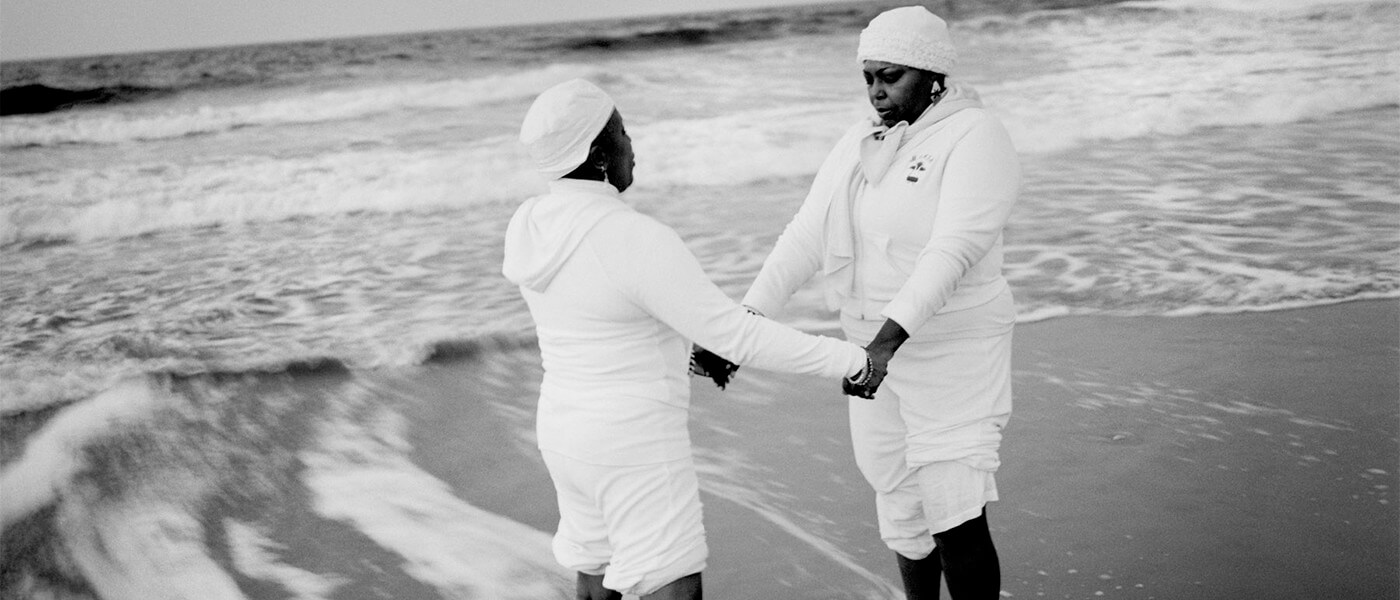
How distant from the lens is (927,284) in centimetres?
227

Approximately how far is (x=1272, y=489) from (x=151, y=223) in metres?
7.74

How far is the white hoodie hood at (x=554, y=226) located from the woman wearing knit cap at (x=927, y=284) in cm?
61

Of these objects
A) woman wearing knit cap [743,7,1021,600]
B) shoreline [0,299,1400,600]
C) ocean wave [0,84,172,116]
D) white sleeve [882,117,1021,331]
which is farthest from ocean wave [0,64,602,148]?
white sleeve [882,117,1021,331]

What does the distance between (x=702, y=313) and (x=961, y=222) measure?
1.84 ft

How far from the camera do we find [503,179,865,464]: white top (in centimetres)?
203

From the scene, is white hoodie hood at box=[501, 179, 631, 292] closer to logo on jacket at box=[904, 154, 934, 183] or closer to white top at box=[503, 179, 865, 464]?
white top at box=[503, 179, 865, 464]

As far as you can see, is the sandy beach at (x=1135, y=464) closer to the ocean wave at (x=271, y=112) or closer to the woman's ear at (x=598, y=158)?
the woman's ear at (x=598, y=158)

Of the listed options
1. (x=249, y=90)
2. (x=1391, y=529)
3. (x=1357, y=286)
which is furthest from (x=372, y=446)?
(x=249, y=90)

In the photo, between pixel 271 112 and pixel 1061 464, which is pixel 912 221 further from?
pixel 271 112

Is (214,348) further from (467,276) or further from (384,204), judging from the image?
(384,204)

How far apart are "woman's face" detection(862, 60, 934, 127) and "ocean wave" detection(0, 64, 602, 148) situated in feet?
33.4

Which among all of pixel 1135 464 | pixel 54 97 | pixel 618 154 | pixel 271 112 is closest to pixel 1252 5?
pixel 271 112

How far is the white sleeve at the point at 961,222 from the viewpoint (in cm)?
228

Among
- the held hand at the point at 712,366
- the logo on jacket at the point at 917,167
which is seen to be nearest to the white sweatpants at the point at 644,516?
the held hand at the point at 712,366
